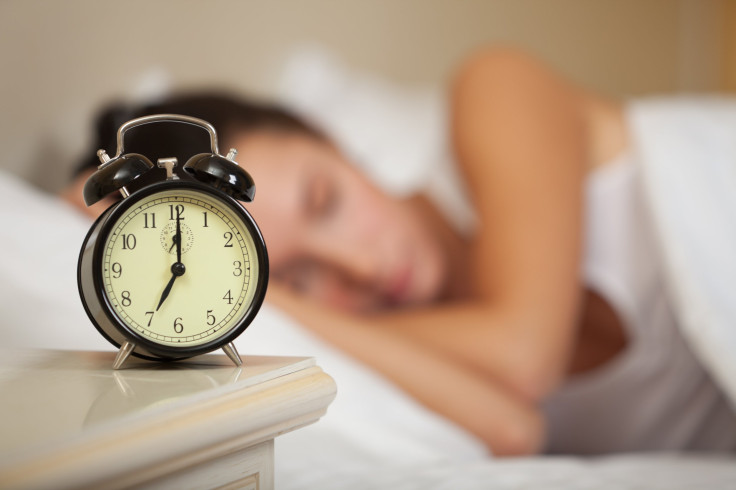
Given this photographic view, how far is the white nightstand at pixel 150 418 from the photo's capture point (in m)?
0.33

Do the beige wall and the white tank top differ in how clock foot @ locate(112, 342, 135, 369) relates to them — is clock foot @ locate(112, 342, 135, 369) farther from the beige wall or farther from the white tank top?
the white tank top

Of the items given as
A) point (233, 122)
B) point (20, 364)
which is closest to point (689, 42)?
point (233, 122)

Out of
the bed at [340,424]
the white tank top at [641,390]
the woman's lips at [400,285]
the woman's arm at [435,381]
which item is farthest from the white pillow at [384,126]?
the bed at [340,424]

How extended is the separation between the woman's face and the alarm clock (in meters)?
0.82

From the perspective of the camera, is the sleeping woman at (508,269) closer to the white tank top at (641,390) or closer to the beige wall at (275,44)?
the white tank top at (641,390)

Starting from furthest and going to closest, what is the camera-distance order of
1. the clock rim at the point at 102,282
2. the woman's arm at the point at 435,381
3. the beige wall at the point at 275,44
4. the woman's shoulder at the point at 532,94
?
the woman's shoulder at the point at 532,94 < the beige wall at the point at 275,44 < the woman's arm at the point at 435,381 < the clock rim at the point at 102,282

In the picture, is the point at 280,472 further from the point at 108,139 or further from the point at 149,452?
the point at 108,139

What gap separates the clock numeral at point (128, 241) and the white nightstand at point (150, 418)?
0.09 metres

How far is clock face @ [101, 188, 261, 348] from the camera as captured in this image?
1.64ft

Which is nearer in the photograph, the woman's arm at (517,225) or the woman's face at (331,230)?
the woman's arm at (517,225)

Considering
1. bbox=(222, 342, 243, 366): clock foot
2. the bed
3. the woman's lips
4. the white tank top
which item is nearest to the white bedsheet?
the bed

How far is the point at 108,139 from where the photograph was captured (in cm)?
124

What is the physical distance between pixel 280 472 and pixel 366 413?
17 cm

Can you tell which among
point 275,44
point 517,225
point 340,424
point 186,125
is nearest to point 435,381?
point 340,424
